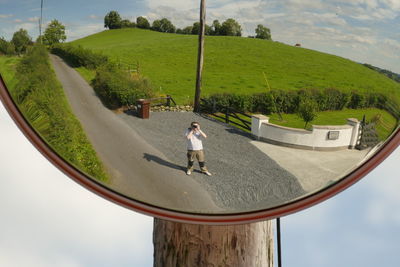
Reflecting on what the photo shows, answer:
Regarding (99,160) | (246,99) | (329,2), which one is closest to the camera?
(329,2)

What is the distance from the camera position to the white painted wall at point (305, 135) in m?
1.57

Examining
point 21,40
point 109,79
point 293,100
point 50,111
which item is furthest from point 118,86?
point 293,100

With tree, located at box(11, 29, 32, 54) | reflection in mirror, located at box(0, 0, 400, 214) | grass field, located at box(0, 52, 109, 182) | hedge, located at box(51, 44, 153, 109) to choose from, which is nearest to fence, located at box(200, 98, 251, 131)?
reflection in mirror, located at box(0, 0, 400, 214)

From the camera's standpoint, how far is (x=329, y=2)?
1.43m

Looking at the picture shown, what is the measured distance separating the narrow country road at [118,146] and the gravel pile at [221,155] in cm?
4

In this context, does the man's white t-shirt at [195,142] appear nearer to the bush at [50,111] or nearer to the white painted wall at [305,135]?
the white painted wall at [305,135]

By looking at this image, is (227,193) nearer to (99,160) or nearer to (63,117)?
(99,160)

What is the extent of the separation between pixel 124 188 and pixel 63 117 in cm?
40

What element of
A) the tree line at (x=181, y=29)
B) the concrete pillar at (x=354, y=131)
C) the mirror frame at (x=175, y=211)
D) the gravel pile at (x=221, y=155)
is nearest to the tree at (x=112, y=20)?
the tree line at (x=181, y=29)

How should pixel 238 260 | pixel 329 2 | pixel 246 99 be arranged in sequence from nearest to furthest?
pixel 329 2 < pixel 246 99 < pixel 238 260

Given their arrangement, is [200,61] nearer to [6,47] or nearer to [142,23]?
[142,23]

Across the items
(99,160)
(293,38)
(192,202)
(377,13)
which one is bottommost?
(192,202)

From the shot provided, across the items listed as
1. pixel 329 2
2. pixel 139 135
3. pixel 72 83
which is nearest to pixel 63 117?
pixel 72 83

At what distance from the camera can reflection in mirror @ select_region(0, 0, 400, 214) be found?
1.52 m
